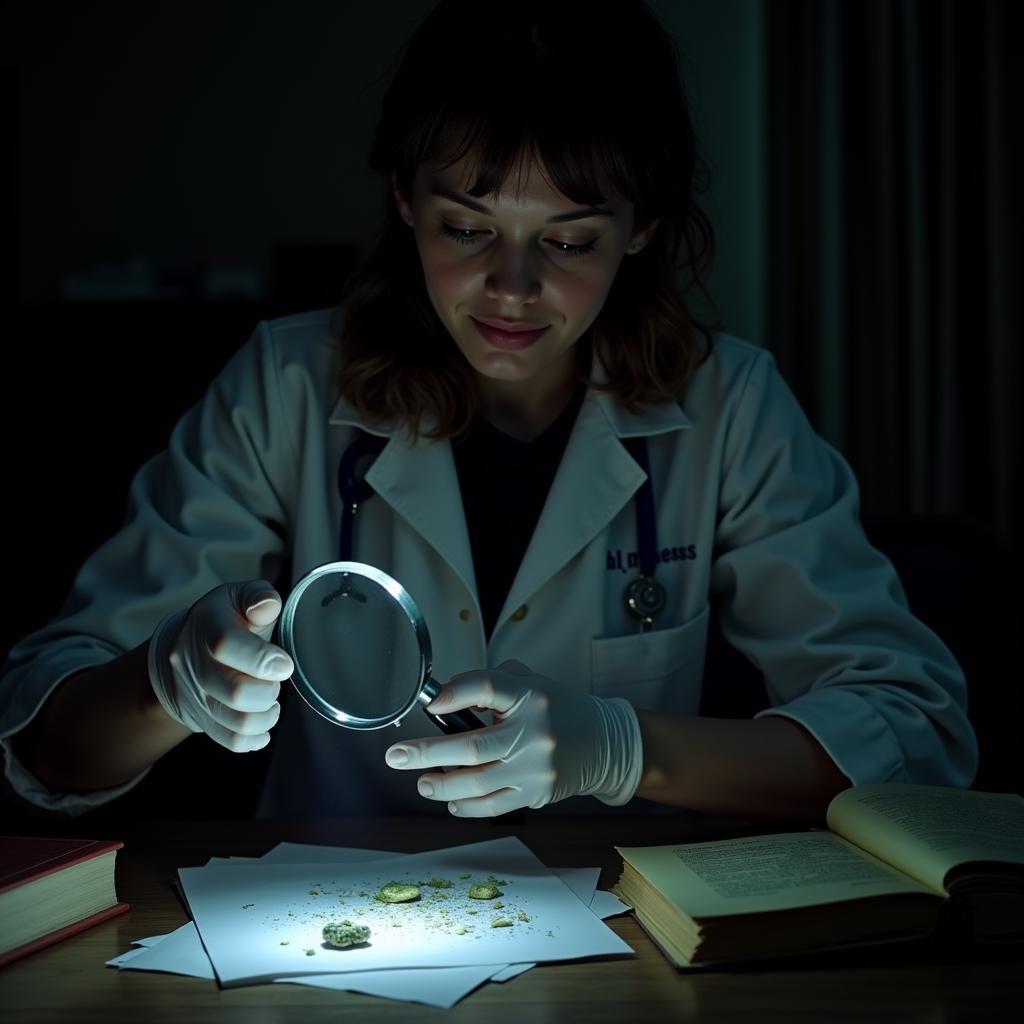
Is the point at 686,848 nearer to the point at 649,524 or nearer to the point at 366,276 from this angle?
the point at 649,524

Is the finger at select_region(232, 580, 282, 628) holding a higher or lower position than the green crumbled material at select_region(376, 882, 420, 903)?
higher

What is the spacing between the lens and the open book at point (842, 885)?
1004 millimetres

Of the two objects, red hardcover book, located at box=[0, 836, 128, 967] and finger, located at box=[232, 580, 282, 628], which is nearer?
red hardcover book, located at box=[0, 836, 128, 967]

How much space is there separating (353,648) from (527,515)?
56 cm

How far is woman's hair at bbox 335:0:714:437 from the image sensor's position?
1431 mm

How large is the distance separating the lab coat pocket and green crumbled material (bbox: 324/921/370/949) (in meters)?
0.68

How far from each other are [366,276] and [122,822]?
81 centimetres

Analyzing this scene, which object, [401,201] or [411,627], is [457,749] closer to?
[411,627]

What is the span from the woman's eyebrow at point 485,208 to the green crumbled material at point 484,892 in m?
0.76

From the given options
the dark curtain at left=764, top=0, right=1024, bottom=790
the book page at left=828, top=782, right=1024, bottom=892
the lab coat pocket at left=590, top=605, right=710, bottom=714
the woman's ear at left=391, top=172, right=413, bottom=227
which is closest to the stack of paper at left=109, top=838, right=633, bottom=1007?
the book page at left=828, top=782, right=1024, bottom=892

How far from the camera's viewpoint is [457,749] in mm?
1204

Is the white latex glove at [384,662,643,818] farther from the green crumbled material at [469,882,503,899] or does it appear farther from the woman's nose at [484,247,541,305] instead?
the woman's nose at [484,247,541,305]

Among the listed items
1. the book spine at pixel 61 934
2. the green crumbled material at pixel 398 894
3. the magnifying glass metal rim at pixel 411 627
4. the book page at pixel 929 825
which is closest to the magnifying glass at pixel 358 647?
the magnifying glass metal rim at pixel 411 627

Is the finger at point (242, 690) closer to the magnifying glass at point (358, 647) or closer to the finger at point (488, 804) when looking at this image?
the magnifying glass at point (358, 647)
